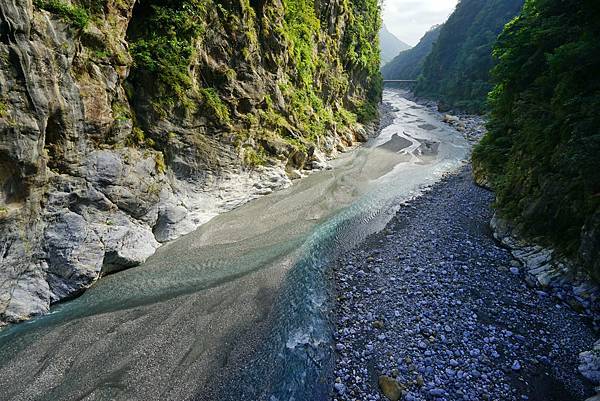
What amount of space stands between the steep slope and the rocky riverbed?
4258cm

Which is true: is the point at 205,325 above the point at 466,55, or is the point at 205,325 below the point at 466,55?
below

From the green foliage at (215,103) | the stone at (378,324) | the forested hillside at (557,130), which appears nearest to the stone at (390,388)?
the stone at (378,324)

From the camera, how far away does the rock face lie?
8.71m

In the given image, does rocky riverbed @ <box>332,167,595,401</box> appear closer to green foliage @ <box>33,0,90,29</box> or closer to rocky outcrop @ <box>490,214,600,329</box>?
rocky outcrop @ <box>490,214,600,329</box>

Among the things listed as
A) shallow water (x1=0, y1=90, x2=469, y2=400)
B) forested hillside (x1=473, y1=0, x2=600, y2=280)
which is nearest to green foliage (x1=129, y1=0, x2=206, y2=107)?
shallow water (x1=0, y1=90, x2=469, y2=400)

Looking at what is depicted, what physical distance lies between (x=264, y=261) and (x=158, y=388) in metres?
5.56

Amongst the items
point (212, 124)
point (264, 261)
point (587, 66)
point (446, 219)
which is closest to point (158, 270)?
point (264, 261)

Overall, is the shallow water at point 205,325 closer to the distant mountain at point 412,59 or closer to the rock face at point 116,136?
the rock face at point 116,136

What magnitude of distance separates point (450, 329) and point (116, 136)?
1424 cm

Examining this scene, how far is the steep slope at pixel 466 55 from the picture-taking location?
55.0 metres

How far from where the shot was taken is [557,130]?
10711 mm

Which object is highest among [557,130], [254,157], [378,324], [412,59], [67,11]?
[412,59]

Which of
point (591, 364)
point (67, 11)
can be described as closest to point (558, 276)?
point (591, 364)

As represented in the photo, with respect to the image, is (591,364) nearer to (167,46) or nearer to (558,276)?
(558,276)
